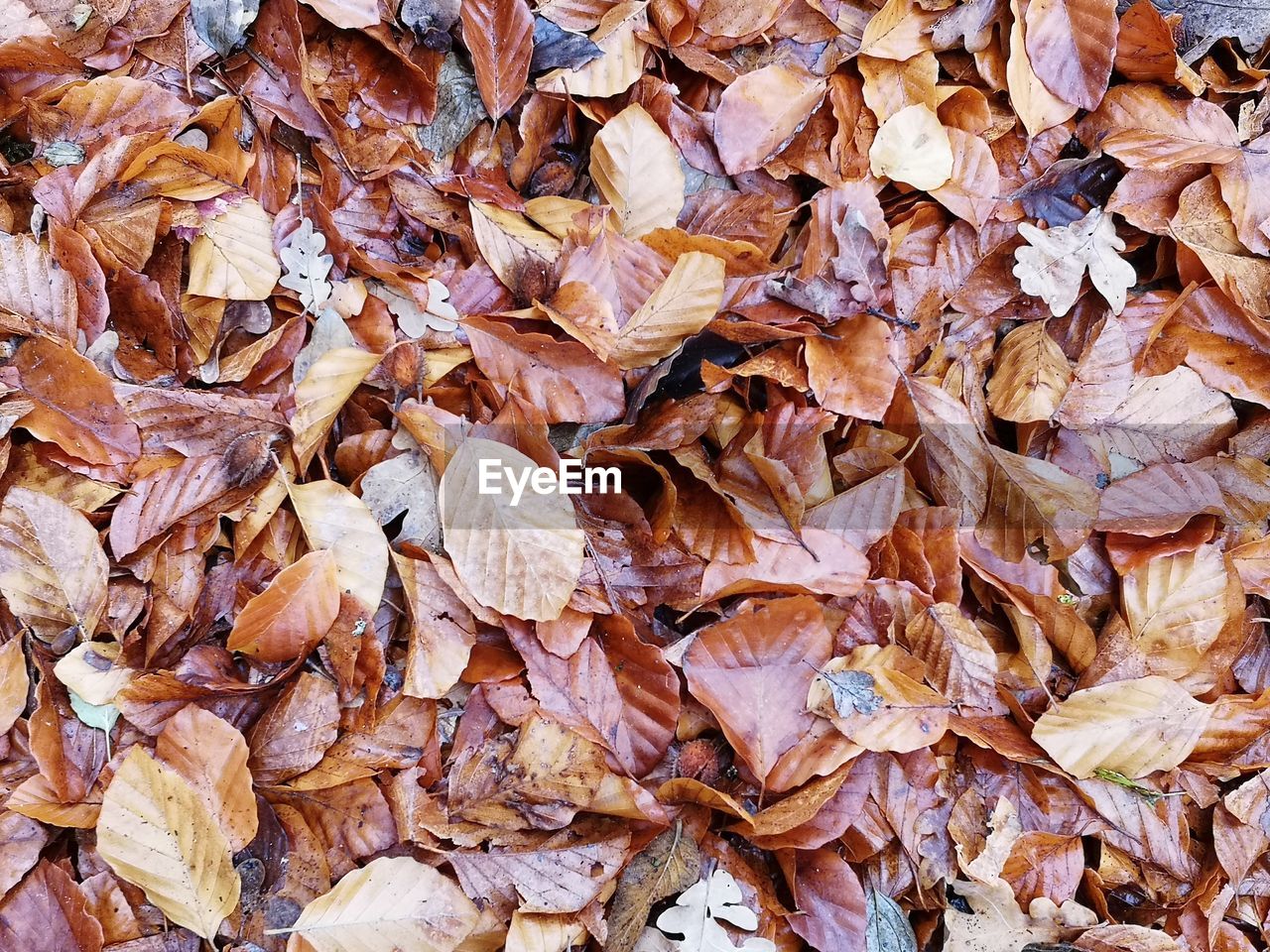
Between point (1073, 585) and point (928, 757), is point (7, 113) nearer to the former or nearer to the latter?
point (928, 757)

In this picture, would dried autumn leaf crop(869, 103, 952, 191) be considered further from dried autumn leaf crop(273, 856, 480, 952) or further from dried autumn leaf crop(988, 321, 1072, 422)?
dried autumn leaf crop(273, 856, 480, 952)

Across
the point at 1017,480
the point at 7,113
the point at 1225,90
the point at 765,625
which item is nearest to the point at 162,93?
the point at 7,113

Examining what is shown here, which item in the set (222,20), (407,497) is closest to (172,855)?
(407,497)

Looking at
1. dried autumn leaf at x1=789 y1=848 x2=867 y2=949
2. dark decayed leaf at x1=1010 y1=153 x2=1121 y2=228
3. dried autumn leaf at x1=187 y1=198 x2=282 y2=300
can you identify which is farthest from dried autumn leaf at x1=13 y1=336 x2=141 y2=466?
dark decayed leaf at x1=1010 y1=153 x2=1121 y2=228

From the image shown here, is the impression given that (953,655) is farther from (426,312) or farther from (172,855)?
(172,855)

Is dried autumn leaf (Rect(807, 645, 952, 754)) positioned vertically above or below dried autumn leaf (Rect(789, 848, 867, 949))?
above
